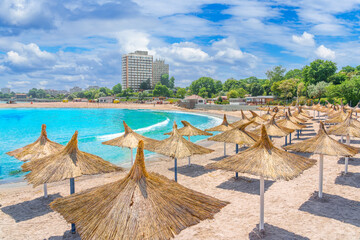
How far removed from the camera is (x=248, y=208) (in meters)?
8.13

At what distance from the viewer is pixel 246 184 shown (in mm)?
10414

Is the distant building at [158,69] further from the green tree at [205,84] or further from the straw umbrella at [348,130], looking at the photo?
the straw umbrella at [348,130]

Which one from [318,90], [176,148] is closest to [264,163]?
[176,148]

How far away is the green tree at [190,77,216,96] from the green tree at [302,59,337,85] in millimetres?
51757

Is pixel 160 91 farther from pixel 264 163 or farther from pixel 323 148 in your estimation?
pixel 264 163

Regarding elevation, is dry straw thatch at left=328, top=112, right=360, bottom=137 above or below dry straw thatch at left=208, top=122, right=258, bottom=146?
above

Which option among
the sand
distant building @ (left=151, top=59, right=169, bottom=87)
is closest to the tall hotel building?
distant building @ (left=151, top=59, right=169, bottom=87)

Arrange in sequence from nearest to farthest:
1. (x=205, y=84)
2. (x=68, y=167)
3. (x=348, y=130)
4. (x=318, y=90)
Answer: (x=68, y=167) → (x=348, y=130) → (x=318, y=90) → (x=205, y=84)

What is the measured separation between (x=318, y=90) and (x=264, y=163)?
54.7 meters

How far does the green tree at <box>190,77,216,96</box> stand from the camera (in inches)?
4272

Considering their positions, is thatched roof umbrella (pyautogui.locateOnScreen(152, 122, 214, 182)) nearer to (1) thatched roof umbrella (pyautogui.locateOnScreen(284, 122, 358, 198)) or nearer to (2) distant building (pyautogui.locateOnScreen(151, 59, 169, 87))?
(1) thatched roof umbrella (pyautogui.locateOnScreen(284, 122, 358, 198))

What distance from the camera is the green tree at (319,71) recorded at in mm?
57125

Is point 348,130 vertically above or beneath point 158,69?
beneath

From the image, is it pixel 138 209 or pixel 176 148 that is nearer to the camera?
pixel 138 209
